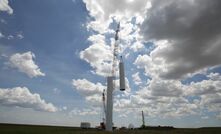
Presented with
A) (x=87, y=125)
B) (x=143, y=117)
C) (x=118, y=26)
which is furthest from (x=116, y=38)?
(x=143, y=117)

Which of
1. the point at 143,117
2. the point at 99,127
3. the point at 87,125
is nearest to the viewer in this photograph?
the point at 99,127

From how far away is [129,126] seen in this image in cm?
12825

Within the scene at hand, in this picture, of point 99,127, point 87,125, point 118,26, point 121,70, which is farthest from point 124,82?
point 87,125

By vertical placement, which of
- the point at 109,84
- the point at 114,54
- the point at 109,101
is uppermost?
the point at 114,54

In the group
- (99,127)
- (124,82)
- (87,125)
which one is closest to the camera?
(124,82)

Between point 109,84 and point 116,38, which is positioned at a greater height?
point 116,38

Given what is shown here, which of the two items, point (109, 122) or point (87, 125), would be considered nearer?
point (109, 122)

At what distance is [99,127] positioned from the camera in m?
124

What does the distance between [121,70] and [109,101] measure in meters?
11.2

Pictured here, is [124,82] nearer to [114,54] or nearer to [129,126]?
[114,54]

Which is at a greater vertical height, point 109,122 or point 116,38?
point 116,38

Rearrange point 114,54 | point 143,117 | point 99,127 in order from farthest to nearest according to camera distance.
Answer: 1. point 143,117
2. point 99,127
3. point 114,54

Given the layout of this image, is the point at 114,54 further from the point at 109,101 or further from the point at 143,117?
the point at 143,117

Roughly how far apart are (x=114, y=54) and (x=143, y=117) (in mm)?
61078
